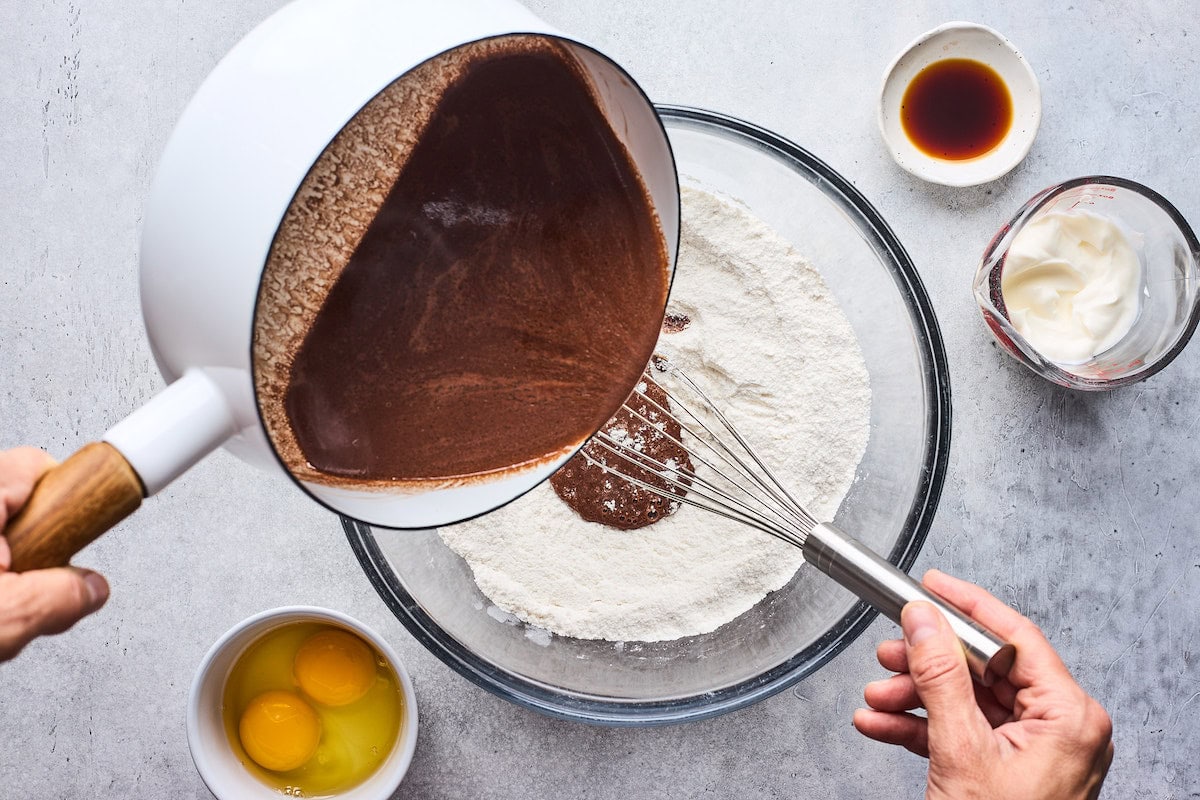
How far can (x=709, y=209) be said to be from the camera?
48.2 inches

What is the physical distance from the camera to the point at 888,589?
0.91 m

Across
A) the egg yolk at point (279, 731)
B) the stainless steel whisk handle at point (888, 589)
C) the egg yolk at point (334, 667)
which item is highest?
the stainless steel whisk handle at point (888, 589)

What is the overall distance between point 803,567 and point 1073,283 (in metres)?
0.58

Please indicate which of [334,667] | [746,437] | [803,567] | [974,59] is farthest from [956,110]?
[334,667]

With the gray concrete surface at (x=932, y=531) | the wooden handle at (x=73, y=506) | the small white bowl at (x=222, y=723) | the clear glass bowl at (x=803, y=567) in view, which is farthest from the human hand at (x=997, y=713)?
the wooden handle at (x=73, y=506)

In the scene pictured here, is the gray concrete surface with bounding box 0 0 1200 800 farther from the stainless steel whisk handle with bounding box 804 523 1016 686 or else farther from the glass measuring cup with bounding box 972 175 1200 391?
the stainless steel whisk handle with bounding box 804 523 1016 686

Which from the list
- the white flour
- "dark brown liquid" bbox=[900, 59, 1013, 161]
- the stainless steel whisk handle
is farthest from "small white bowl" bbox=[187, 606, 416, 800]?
"dark brown liquid" bbox=[900, 59, 1013, 161]

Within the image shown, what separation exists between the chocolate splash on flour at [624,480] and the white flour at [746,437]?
0.7 inches

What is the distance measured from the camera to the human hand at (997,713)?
871 millimetres

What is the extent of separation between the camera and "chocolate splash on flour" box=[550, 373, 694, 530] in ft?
3.99

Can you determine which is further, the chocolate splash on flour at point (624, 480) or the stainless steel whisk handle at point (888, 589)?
the chocolate splash on flour at point (624, 480)

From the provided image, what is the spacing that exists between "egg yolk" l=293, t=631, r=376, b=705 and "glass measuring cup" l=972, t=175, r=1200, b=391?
3.31ft

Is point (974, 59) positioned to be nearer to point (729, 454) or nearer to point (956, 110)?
point (956, 110)

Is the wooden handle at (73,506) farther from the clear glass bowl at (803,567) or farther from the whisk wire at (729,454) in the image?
the whisk wire at (729,454)
